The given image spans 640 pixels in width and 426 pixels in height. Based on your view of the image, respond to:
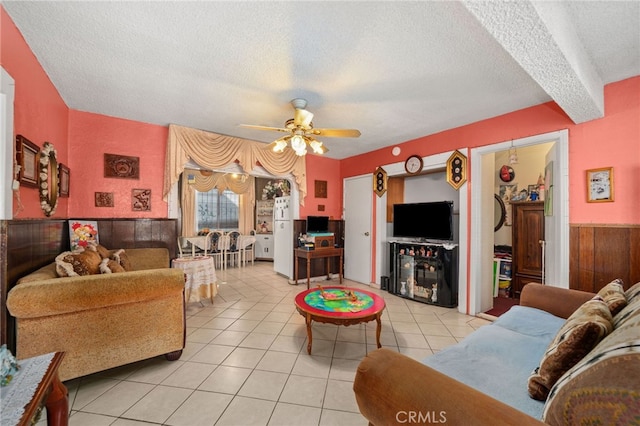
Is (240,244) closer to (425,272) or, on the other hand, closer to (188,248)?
(188,248)

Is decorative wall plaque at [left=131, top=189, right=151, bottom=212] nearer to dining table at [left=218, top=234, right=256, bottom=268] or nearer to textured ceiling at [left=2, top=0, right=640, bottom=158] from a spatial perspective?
textured ceiling at [left=2, top=0, right=640, bottom=158]

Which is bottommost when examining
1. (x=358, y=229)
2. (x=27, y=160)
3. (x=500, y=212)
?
(x=358, y=229)

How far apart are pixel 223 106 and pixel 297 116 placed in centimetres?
100

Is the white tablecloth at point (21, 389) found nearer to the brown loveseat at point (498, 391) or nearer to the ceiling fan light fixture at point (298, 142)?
the brown loveseat at point (498, 391)

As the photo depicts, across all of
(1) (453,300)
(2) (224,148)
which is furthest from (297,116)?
(1) (453,300)

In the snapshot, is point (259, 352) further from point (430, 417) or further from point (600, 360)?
point (600, 360)

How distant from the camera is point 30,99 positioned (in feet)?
6.52

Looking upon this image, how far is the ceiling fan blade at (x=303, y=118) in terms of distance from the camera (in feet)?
8.07

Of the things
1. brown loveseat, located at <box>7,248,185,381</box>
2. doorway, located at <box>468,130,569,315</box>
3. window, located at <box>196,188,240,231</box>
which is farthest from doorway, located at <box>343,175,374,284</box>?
window, located at <box>196,188,240,231</box>

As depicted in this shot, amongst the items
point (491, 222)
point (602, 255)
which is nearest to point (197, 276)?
point (491, 222)

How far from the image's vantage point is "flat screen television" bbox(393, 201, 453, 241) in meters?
3.60

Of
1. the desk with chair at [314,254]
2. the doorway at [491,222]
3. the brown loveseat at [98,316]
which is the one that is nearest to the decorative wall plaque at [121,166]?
the brown loveseat at [98,316]

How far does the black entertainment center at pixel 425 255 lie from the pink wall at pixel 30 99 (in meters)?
4.23

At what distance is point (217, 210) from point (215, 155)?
12.3ft
